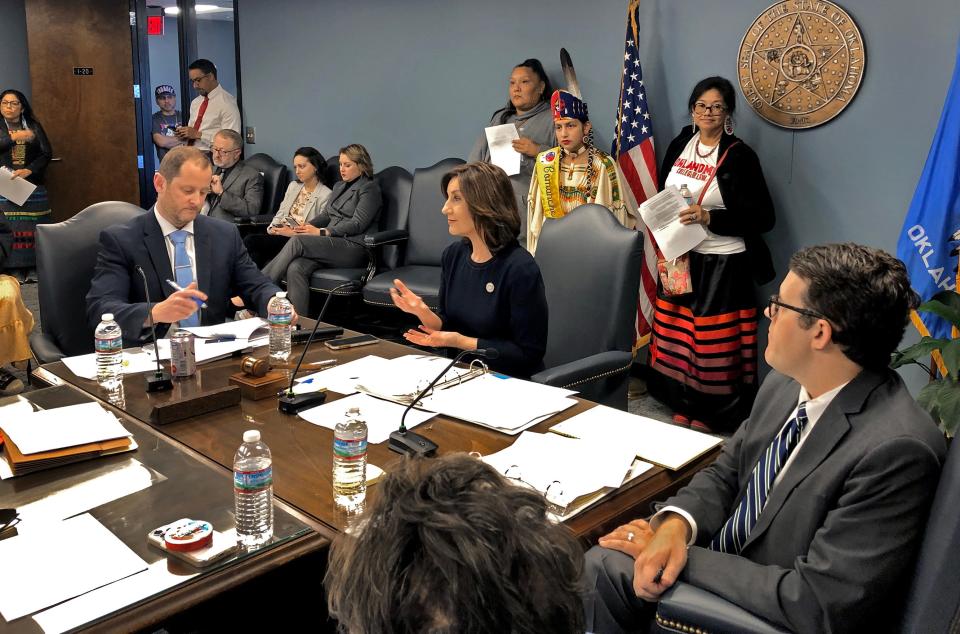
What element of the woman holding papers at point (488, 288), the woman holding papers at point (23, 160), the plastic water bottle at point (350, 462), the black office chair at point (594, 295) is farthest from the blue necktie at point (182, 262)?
the woman holding papers at point (23, 160)

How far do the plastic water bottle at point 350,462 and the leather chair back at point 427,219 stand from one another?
3367mm

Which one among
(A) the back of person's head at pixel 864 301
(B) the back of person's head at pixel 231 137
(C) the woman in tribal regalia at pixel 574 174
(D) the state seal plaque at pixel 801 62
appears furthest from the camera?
(B) the back of person's head at pixel 231 137

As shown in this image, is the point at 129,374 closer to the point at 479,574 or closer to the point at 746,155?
the point at 479,574

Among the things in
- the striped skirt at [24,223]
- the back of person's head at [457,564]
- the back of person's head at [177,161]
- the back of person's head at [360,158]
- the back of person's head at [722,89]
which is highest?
the back of person's head at [722,89]

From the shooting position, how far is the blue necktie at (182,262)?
2834 mm

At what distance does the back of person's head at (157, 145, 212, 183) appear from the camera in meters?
2.76

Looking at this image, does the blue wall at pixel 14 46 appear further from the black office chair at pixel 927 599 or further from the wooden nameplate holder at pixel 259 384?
the black office chair at pixel 927 599

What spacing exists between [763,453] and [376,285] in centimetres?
317

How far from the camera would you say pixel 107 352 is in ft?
7.24

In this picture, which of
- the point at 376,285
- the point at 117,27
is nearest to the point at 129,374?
the point at 376,285

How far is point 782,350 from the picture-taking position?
152 centimetres

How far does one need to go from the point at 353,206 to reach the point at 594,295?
2835 mm

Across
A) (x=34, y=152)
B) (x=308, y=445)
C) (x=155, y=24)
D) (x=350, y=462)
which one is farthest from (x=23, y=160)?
(x=350, y=462)

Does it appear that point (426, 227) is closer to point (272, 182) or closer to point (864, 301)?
point (272, 182)
